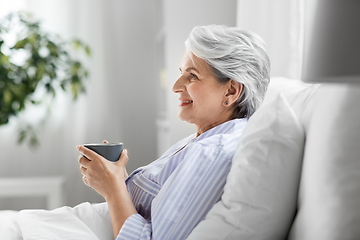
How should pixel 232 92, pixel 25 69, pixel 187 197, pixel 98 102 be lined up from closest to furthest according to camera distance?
pixel 187 197 → pixel 232 92 → pixel 25 69 → pixel 98 102

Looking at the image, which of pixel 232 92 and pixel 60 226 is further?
pixel 232 92

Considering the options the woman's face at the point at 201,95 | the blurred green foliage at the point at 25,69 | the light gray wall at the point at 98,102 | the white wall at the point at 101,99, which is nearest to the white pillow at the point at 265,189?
the woman's face at the point at 201,95

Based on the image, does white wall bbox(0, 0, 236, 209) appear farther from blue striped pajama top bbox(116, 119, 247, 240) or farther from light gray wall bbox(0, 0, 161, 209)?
blue striped pajama top bbox(116, 119, 247, 240)

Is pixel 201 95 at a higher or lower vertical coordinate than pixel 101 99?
higher

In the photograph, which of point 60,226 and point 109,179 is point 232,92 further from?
point 60,226

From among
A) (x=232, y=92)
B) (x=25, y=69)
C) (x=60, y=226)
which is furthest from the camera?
(x=25, y=69)

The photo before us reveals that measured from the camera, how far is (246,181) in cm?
69

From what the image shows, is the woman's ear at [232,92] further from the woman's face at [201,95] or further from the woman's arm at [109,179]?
the woman's arm at [109,179]

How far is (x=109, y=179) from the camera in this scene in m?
1.01

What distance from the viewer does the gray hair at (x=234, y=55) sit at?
1.06m

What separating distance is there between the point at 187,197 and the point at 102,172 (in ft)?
1.06

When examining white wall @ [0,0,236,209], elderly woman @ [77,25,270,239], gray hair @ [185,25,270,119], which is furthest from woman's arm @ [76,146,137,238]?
white wall @ [0,0,236,209]

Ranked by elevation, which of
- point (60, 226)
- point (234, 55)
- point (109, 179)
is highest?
point (234, 55)

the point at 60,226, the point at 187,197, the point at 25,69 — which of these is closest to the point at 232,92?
the point at 187,197
